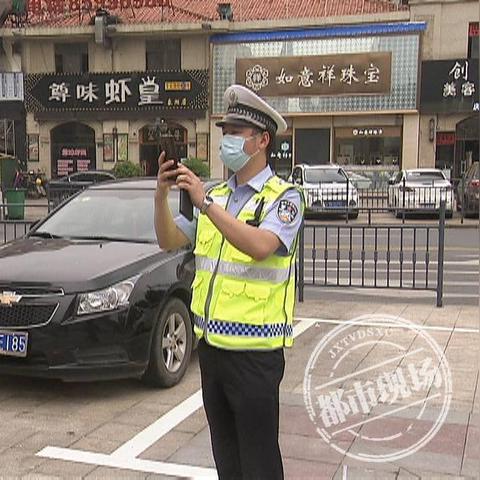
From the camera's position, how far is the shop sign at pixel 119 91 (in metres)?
30.3

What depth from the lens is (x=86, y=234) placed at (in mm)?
5531

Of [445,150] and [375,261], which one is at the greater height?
[445,150]

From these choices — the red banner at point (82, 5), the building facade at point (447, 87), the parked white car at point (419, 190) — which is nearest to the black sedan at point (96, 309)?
the parked white car at point (419, 190)

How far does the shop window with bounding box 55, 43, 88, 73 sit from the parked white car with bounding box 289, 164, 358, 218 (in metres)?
14.7

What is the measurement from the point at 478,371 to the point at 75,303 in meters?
3.07

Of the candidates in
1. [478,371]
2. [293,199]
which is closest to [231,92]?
[293,199]

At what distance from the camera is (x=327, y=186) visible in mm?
19547

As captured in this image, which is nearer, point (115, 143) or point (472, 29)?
point (472, 29)

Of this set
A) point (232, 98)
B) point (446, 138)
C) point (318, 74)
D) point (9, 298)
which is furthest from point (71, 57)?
point (232, 98)

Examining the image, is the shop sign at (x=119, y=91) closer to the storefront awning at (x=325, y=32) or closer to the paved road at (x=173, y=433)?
the storefront awning at (x=325, y=32)

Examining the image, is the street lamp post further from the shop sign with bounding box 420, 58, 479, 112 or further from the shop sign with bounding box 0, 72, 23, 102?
the shop sign with bounding box 420, 58, 479, 112

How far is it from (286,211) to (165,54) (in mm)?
29505

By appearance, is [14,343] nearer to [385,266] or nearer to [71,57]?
[385,266]

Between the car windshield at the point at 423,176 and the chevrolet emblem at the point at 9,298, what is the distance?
1720cm
